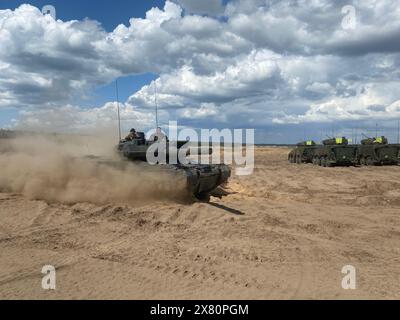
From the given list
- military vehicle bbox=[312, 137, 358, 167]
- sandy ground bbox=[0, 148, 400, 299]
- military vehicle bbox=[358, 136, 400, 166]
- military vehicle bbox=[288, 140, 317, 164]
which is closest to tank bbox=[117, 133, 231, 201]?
sandy ground bbox=[0, 148, 400, 299]

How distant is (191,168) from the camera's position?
1275cm

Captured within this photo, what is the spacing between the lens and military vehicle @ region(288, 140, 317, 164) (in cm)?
3481

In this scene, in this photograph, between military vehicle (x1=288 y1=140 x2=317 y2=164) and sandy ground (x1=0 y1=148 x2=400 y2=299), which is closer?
sandy ground (x1=0 y1=148 x2=400 y2=299)

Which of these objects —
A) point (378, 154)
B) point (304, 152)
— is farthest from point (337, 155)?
point (304, 152)

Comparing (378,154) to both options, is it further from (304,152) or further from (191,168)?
(191,168)

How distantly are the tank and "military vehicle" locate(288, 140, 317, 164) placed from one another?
21.6 m

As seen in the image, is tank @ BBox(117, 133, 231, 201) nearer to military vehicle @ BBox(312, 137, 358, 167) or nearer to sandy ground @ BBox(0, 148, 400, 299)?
sandy ground @ BBox(0, 148, 400, 299)

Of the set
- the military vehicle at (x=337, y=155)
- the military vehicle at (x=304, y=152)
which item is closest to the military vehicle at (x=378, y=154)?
the military vehicle at (x=337, y=155)

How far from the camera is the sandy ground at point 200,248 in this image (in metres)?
5.91

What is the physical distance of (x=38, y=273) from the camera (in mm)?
6520

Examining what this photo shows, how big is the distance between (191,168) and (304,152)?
78.2ft
